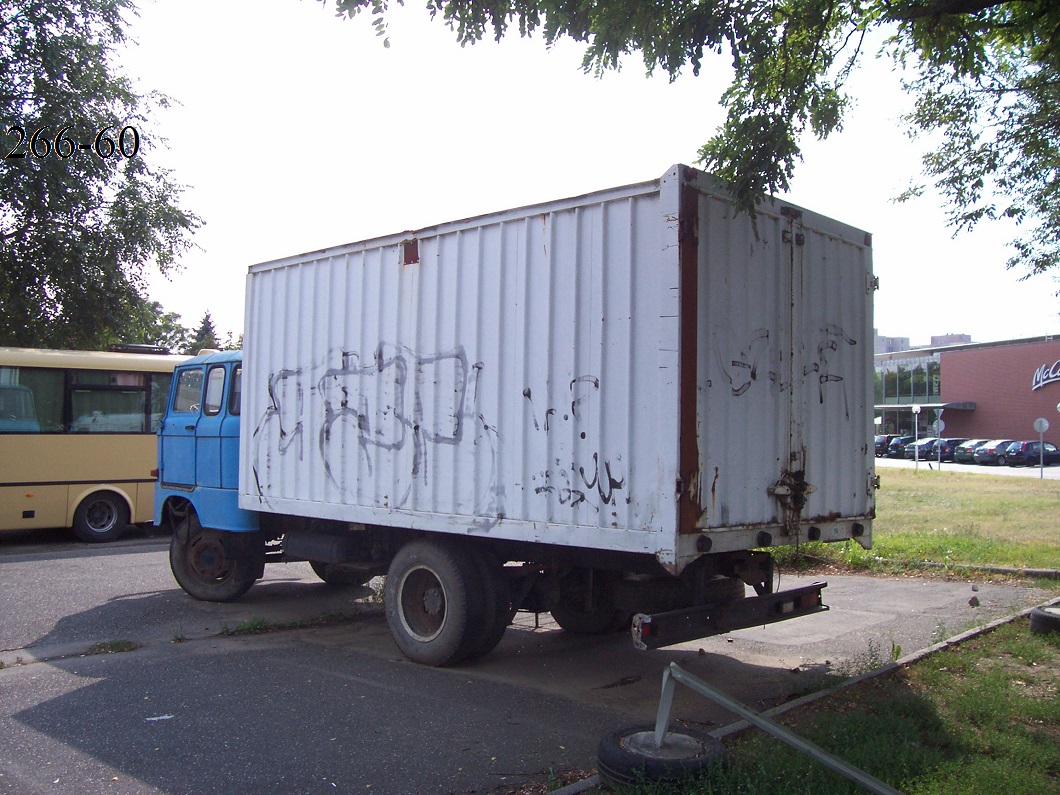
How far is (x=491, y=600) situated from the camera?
6.59m

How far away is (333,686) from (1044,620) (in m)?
5.90

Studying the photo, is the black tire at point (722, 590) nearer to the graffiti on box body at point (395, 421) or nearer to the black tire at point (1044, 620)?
the graffiti on box body at point (395, 421)

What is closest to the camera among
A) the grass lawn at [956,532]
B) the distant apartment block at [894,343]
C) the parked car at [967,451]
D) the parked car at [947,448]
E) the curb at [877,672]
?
the curb at [877,672]

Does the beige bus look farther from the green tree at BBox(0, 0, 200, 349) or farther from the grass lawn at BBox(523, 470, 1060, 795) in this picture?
the grass lawn at BBox(523, 470, 1060, 795)

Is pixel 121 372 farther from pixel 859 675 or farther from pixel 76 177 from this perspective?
pixel 859 675

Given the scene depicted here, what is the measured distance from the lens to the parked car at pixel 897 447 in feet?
186

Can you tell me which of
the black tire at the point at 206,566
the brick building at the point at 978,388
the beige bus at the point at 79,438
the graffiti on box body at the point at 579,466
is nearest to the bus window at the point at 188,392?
the black tire at the point at 206,566

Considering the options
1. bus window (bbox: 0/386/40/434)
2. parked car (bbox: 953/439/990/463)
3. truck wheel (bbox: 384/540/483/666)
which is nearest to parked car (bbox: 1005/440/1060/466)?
parked car (bbox: 953/439/990/463)

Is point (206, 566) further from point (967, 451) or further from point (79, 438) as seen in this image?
point (967, 451)

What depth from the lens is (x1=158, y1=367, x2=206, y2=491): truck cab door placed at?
370 inches

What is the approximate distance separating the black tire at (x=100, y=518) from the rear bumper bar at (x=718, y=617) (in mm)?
11834

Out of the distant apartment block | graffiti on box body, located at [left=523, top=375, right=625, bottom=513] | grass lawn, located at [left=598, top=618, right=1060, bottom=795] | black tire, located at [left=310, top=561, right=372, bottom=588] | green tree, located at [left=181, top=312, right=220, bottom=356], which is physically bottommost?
grass lawn, located at [left=598, top=618, right=1060, bottom=795]

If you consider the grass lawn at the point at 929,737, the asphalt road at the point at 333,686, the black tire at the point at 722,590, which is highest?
the black tire at the point at 722,590

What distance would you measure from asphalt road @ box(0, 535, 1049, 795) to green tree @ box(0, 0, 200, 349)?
35.5 ft
